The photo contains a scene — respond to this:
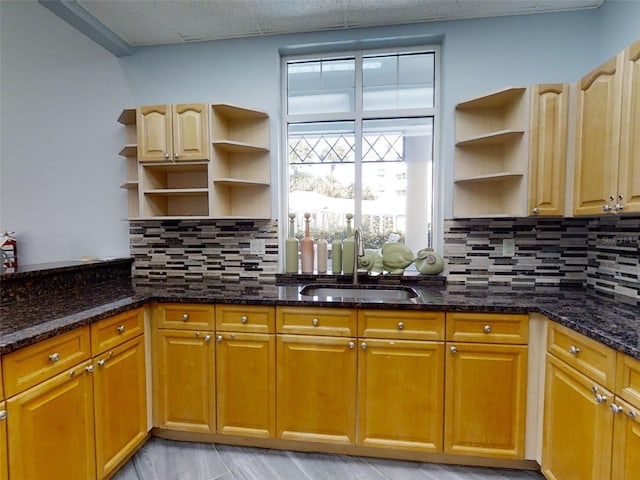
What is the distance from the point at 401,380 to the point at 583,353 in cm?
80

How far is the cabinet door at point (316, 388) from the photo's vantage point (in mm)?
1735

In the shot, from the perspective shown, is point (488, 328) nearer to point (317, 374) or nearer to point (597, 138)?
point (317, 374)

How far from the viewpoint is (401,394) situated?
1696 mm

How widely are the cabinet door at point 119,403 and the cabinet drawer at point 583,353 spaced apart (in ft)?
6.83

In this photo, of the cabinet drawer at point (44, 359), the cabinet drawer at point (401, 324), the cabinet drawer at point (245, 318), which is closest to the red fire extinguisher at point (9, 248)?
the cabinet drawer at point (44, 359)

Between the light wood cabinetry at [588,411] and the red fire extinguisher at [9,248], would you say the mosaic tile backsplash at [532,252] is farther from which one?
the red fire extinguisher at [9,248]

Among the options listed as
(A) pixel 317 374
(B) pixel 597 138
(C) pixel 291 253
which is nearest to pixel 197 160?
(C) pixel 291 253

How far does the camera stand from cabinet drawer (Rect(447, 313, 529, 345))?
5.24ft

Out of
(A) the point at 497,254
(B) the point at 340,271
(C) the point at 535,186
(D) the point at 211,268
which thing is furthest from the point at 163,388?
(C) the point at 535,186

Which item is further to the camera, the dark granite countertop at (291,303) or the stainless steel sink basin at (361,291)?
the stainless steel sink basin at (361,291)

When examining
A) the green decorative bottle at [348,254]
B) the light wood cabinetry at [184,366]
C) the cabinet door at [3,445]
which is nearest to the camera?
the cabinet door at [3,445]

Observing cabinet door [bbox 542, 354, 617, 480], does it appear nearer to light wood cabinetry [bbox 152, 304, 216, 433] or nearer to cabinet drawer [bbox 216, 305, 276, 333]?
cabinet drawer [bbox 216, 305, 276, 333]

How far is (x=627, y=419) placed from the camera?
1.11 meters

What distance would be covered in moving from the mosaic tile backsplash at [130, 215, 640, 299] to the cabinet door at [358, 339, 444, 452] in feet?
2.45
